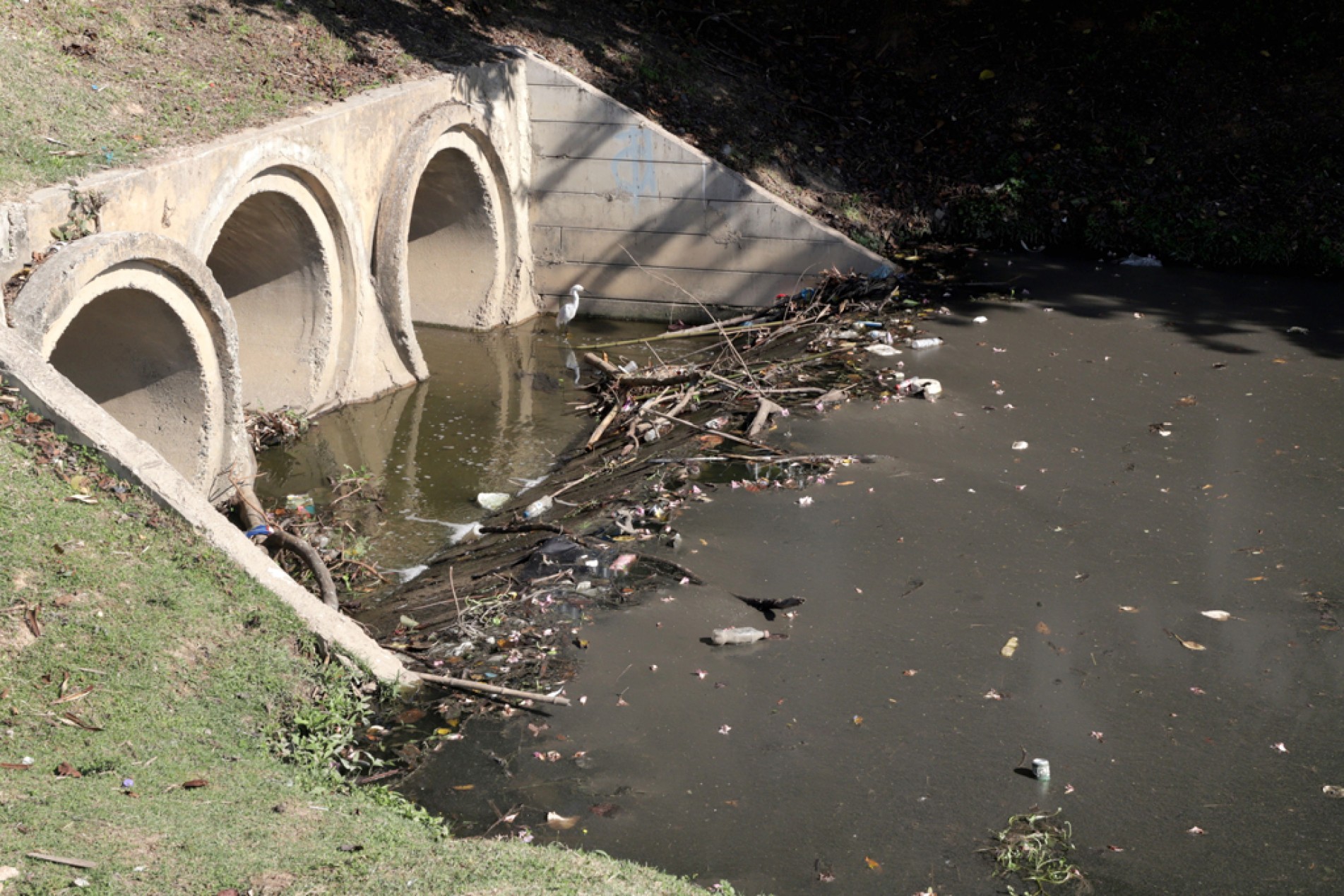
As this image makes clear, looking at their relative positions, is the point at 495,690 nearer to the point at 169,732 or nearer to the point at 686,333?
the point at 169,732

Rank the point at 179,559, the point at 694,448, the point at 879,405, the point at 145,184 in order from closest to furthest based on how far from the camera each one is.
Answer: the point at 179,559
the point at 145,184
the point at 694,448
the point at 879,405

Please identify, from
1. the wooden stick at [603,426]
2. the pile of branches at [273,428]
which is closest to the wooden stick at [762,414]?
the wooden stick at [603,426]

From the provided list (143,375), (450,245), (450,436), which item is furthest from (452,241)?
(143,375)

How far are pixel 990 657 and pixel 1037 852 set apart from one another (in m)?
1.54

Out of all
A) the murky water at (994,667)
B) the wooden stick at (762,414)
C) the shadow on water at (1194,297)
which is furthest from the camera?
the shadow on water at (1194,297)

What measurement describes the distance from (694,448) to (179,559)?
4.09 meters

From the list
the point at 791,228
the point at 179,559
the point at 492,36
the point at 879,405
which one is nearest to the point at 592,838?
the point at 179,559

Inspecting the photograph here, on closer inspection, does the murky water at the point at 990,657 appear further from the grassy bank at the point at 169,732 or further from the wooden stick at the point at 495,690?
the grassy bank at the point at 169,732

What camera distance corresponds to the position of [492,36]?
1311cm

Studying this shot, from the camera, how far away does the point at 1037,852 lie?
4629 millimetres

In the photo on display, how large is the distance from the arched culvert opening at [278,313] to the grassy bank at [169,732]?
4.42 meters

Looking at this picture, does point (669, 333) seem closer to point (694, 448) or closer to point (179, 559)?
point (694, 448)

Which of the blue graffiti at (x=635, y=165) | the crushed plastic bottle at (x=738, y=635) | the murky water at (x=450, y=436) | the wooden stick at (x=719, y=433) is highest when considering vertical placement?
the blue graffiti at (x=635, y=165)

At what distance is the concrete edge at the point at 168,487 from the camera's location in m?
5.86
